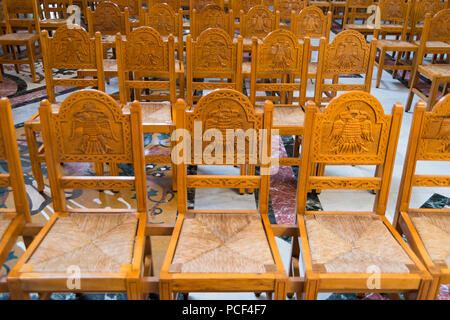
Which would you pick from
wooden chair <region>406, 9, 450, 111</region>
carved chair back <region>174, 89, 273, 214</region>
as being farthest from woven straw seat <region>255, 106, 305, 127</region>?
wooden chair <region>406, 9, 450, 111</region>

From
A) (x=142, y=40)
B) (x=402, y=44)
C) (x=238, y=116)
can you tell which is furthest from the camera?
(x=402, y=44)

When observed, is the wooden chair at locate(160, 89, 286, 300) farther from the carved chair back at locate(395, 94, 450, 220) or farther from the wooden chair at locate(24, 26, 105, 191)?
the wooden chair at locate(24, 26, 105, 191)

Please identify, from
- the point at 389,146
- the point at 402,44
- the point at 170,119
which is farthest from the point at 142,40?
the point at 402,44

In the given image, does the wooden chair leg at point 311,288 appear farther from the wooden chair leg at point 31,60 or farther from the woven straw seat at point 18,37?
the woven straw seat at point 18,37

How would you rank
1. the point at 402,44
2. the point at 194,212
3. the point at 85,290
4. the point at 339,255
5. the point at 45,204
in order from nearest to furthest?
the point at 85,290, the point at 339,255, the point at 194,212, the point at 45,204, the point at 402,44

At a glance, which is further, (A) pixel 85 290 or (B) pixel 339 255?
(B) pixel 339 255

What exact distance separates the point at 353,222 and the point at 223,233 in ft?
1.68

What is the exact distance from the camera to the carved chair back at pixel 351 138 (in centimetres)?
156

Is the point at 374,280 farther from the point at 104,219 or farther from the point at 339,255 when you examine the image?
the point at 104,219

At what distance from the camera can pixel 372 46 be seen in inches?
105

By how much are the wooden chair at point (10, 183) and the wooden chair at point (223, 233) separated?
59 cm

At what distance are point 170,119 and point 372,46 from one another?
1.34 meters

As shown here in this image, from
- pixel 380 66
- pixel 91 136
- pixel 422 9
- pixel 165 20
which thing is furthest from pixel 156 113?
pixel 422 9

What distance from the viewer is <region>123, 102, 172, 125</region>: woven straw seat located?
2.57 meters
